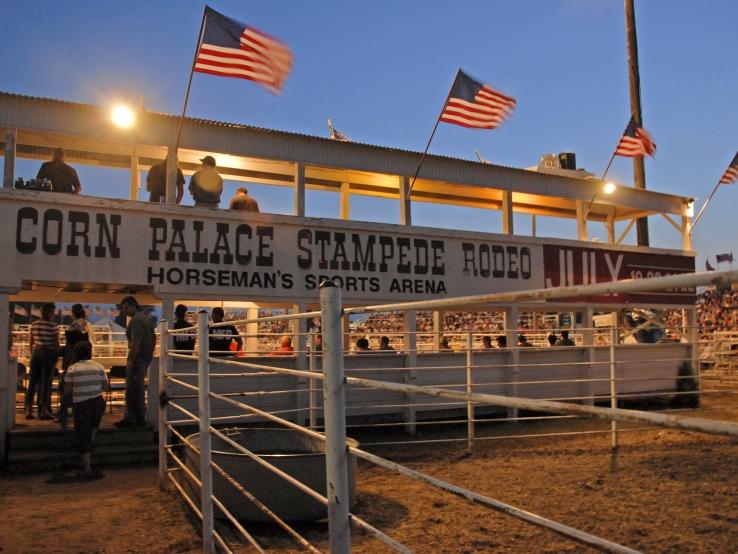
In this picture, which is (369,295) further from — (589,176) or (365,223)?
(589,176)

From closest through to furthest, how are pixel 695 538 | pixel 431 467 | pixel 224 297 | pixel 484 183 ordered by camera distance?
pixel 695 538 < pixel 431 467 < pixel 224 297 < pixel 484 183

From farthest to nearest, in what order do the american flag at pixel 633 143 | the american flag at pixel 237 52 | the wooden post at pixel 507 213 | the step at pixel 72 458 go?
the american flag at pixel 633 143 < the wooden post at pixel 507 213 < the american flag at pixel 237 52 < the step at pixel 72 458

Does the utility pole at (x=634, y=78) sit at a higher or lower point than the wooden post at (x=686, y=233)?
higher

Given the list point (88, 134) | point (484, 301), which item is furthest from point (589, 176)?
point (484, 301)

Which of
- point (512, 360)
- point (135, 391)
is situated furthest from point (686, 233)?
point (135, 391)

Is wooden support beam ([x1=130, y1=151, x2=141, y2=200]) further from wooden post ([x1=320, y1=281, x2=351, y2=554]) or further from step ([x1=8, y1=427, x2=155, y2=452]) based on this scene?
wooden post ([x1=320, y1=281, x2=351, y2=554])

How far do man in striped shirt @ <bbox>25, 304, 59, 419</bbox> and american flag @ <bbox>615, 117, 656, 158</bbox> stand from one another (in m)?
11.6

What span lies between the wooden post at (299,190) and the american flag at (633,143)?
7.33 m

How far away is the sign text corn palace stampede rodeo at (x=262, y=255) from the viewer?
934 centimetres

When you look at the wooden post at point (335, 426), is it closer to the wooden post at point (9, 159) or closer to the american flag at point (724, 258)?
the wooden post at point (9, 159)

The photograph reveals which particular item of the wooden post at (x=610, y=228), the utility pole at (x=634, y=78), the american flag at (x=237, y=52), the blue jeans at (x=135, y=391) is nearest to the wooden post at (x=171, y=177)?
the american flag at (x=237, y=52)

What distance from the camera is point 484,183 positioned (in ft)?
43.9

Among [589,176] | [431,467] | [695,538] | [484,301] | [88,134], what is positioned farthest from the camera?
[589,176]

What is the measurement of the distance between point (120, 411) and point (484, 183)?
8025 millimetres
